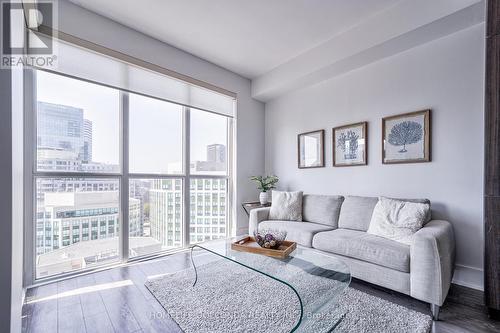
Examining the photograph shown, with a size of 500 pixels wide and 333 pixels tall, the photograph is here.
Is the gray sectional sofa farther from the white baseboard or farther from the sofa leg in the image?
the white baseboard

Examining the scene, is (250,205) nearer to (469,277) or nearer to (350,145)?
(350,145)

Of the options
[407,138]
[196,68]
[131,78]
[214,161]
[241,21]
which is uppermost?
[241,21]

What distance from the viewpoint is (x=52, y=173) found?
2371 mm

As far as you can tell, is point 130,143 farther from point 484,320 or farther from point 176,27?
point 484,320

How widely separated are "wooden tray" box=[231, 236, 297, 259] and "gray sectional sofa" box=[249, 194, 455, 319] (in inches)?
26.6

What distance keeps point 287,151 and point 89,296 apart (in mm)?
3208

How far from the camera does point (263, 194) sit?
3.87 meters

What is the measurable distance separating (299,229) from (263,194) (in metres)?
1.19

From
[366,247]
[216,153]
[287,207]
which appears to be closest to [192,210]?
[216,153]

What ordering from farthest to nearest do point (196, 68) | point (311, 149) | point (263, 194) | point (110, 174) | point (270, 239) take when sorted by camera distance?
point (263, 194), point (311, 149), point (196, 68), point (110, 174), point (270, 239)

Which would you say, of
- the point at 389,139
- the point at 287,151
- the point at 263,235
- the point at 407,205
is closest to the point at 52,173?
the point at 263,235

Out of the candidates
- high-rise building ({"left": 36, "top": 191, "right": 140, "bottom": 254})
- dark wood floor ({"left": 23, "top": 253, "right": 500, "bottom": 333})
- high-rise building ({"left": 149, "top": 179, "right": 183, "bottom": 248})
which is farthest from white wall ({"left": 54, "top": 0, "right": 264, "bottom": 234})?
dark wood floor ({"left": 23, "top": 253, "right": 500, "bottom": 333})

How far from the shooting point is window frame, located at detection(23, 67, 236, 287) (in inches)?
87.0

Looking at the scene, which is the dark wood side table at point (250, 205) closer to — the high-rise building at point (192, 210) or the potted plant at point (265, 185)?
the potted plant at point (265, 185)
